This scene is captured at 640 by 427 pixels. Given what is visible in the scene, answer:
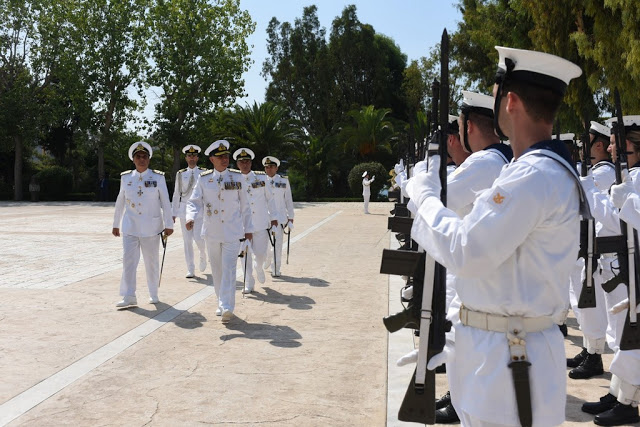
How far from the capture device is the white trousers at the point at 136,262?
902 cm

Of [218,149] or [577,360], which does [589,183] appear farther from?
[218,149]

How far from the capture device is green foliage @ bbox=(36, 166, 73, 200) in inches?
1700

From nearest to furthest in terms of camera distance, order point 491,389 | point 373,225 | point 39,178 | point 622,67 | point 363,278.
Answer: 1. point 491,389
2. point 363,278
3. point 622,67
4. point 373,225
5. point 39,178

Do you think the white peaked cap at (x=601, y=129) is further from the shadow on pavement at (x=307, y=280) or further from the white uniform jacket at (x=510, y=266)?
the shadow on pavement at (x=307, y=280)

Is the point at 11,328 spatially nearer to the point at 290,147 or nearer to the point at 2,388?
the point at 2,388

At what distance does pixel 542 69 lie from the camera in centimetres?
255

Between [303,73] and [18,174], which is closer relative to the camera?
[18,174]

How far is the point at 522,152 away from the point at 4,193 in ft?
155

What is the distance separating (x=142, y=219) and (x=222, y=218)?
54.1 inches

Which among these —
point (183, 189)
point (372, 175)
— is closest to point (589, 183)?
point (183, 189)

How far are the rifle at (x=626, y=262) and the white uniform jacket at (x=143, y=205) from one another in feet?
20.1

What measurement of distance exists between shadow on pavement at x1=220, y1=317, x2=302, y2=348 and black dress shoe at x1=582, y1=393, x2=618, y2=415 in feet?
9.78

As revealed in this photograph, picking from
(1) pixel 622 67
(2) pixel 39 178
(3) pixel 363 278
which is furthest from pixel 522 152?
(2) pixel 39 178

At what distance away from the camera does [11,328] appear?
7652mm
